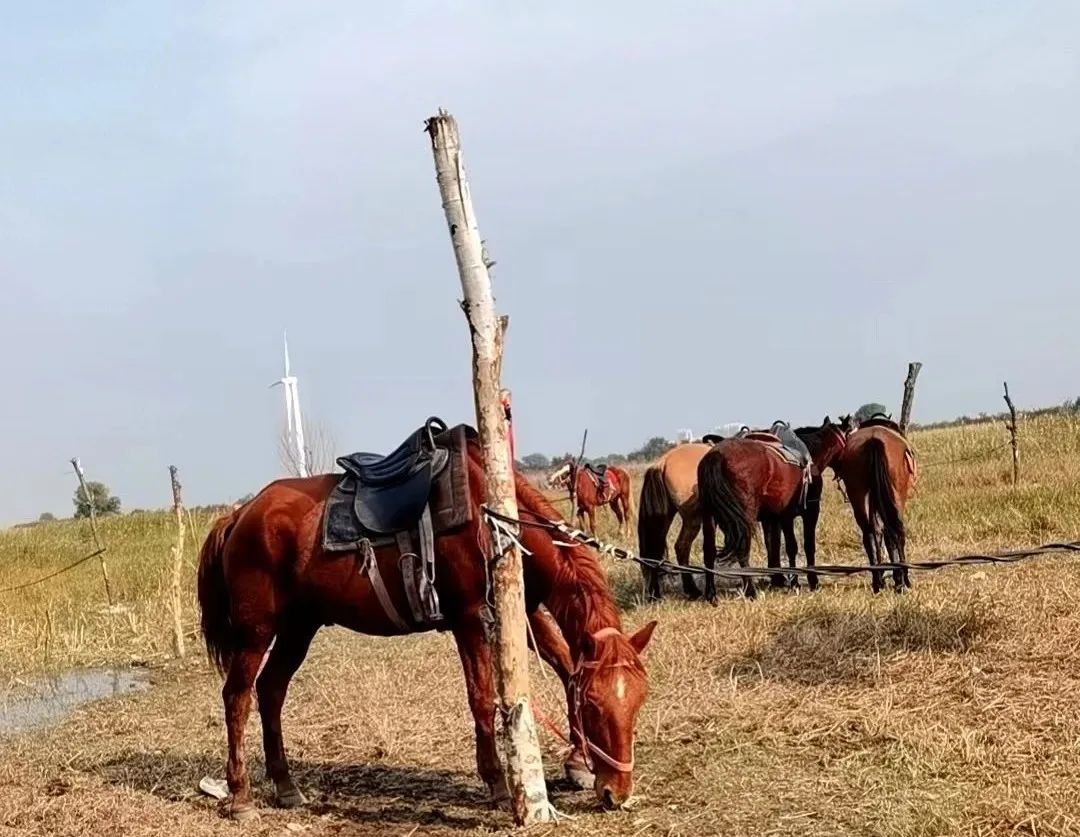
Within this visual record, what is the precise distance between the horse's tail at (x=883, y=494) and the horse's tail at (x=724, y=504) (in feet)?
4.05

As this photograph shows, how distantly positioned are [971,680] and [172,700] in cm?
615

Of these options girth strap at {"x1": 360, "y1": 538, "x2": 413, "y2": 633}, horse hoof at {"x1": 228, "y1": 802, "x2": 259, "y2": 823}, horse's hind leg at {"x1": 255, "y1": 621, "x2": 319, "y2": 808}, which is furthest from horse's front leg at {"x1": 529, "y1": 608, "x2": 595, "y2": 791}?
horse hoof at {"x1": 228, "y1": 802, "x2": 259, "y2": 823}

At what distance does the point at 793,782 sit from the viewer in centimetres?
489

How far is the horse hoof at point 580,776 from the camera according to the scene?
5121 mm

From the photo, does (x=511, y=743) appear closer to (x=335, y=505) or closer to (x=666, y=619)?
(x=335, y=505)

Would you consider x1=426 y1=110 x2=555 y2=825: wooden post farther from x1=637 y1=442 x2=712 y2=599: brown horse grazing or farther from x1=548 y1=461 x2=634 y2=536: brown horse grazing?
x1=548 y1=461 x2=634 y2=536: brown horse grazing

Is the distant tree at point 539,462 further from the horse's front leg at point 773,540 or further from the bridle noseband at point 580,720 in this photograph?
the bridle noseband at point 580,720

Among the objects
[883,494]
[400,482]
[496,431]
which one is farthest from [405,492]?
[883,494]

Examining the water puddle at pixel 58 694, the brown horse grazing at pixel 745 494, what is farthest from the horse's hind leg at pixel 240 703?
the brown horse grazing at pixel 745 494

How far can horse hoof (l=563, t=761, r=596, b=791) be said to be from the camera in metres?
Result: 5.12

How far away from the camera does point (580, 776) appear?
16.9 feet

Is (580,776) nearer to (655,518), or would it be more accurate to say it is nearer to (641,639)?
(641,639)

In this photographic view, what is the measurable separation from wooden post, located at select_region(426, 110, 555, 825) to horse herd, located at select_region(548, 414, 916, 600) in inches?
210

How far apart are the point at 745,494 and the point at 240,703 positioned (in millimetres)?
6199
